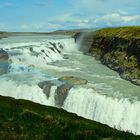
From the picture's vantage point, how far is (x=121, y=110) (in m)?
45.3

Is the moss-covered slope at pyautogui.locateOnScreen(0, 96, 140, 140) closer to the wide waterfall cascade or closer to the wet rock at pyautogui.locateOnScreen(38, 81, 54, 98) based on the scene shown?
the wide waterfall cascade

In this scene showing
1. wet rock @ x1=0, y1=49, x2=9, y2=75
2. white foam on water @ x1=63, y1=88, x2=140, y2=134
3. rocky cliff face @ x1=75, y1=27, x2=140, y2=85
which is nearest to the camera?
white foam on water @ x1=63, y1=88, x2=140, y2=134

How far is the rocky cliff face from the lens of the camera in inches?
2608

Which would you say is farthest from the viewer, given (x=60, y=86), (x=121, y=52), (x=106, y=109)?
(x=121, y=52)

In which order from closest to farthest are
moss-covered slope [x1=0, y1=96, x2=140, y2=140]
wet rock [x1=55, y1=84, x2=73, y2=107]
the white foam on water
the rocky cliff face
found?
moss-covered slope [x1=0, y1=96, x2=140, y2=140], the white foam on water, wet rock [x1=55, y1=84, x2=73, y2=107], the rocky cliff face

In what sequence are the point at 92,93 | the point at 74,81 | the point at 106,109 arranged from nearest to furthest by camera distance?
the point at 106,109
the point at 92,93
the point at 74,81

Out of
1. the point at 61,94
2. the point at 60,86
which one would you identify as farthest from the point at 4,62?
the point at 61,94

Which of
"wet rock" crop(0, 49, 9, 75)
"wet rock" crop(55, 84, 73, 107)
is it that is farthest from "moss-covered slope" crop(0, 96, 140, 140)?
"wet rock" crop(0, 49, 9, 75)

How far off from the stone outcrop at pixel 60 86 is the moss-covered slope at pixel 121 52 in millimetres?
9171

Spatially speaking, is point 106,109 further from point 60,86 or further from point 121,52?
point 121,52

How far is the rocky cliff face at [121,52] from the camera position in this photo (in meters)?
66.2

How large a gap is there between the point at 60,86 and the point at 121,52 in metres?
30.9

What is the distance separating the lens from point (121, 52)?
79438 mm

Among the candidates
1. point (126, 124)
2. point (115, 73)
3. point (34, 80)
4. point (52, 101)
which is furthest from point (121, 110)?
point (115, 73)
